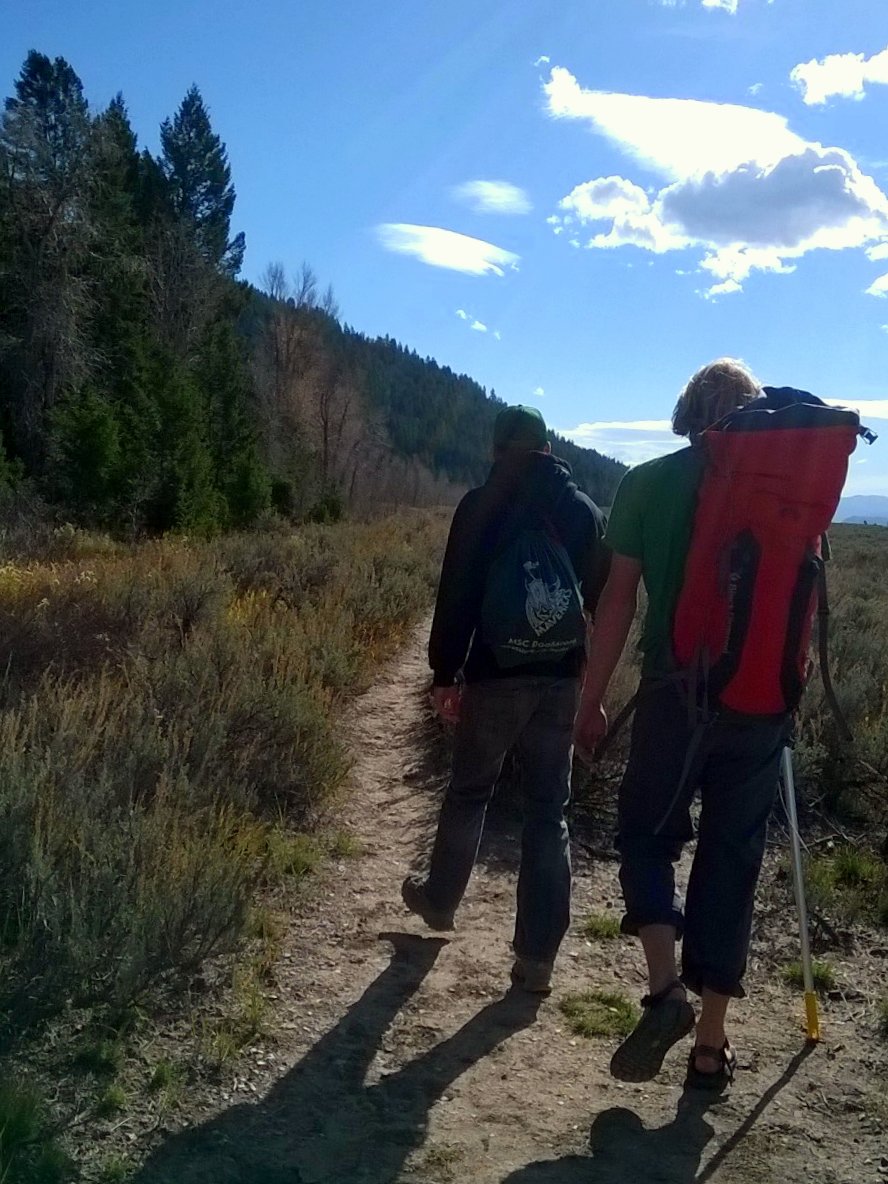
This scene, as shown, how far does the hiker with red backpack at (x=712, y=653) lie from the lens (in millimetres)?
2656

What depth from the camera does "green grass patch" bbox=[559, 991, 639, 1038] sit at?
3.27 meters

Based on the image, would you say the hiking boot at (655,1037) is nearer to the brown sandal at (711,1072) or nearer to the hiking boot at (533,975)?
the brown sandal at (711,1072)

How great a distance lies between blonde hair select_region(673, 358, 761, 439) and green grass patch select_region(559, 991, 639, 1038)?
1858 mm

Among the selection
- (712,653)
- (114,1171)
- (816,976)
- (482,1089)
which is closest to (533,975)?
(482,1089)

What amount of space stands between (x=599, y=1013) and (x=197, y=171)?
4105cm

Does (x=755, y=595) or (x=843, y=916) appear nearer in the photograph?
(x=755, y=595)

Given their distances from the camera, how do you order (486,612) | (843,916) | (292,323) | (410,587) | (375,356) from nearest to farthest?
(486,612), (843,916), (410,587), (292,323), (375,356)

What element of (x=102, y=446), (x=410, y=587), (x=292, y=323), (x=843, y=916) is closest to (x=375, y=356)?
(x=292, y=323)

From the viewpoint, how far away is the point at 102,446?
711 inches

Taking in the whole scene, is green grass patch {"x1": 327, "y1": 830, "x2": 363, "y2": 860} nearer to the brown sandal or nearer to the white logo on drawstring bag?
the white logo on drawstring bag

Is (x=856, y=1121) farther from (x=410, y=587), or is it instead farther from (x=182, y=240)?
(x=182, y=240)

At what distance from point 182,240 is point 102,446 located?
19.8 metres

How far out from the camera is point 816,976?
3701 millimetres

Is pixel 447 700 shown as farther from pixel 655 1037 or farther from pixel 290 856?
pixel 290 856
